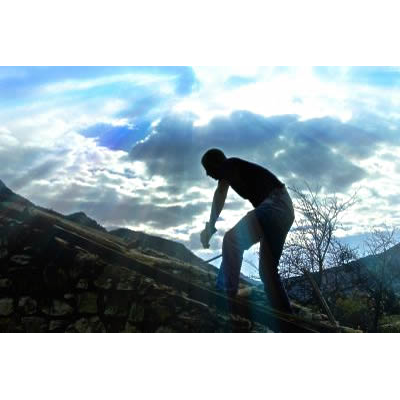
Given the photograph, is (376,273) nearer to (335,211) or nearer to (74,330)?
(335,211)

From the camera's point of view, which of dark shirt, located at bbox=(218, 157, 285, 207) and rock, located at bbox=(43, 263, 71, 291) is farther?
rock, located at bbox=(43, 263, 71, 291)

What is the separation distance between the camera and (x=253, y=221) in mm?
3158

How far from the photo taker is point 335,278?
31.6 ft

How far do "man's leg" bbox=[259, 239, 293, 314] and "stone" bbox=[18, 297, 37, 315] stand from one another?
2.31 m

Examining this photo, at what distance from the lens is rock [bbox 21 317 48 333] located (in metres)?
3.90

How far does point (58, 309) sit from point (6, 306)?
1.66ft

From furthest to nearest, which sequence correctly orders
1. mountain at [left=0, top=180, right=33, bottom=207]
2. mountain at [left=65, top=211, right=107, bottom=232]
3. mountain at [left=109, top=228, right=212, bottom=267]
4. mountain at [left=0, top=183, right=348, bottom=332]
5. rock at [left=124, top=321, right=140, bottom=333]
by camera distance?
mountain at [left=109, top=228, right=212, bottom=267] → mountain at [left=65, top=211, right=107, bottom=232] → mountain at [left=0, top=180, right=33, bottom=207] → rock at [left=124, top=321, right=140, bottom=333] → mountain at [left=0, top=183, right=348, bottom=332]

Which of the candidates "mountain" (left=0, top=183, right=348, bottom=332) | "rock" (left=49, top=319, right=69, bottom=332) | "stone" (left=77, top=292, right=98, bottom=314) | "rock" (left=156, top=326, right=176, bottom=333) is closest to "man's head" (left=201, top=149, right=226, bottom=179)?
"mountain" (left=0, top=183, right=348, bottom=332)

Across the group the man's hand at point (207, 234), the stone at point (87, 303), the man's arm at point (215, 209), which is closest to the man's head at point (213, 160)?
the man's arm at point (215, 209)

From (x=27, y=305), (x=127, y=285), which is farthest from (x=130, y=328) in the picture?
(x=27, y=305)

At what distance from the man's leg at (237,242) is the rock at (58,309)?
178 cm

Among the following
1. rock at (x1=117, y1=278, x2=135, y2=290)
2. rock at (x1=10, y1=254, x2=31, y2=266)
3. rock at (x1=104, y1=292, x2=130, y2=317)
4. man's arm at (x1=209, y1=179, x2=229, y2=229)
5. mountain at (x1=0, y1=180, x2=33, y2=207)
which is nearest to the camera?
man's arm at (x1=209, y1=179, x2=229, y2=229)

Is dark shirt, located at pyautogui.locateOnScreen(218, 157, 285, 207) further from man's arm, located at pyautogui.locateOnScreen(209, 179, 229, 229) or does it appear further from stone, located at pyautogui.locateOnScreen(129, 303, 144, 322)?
stone, located at pyautogui.locateOnScreen(129, 303, 144, 322)

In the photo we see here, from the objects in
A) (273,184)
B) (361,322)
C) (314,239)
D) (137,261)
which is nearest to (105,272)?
(137,261)
